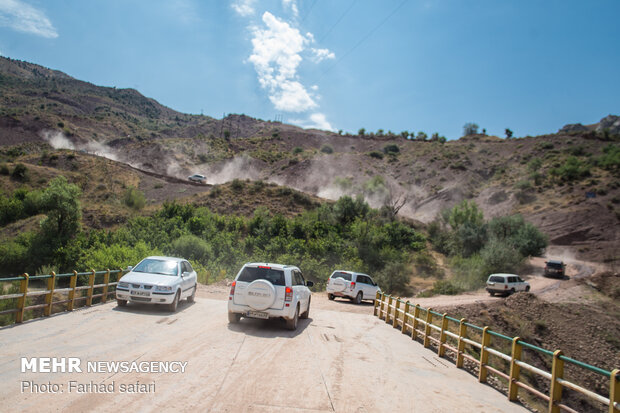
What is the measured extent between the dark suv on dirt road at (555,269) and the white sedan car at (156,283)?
132 ft

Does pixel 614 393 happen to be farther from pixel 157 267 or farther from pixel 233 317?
pixel 157 267

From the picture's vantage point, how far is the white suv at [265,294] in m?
10.8

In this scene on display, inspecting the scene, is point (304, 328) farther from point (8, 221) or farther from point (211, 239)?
point (8, 221)

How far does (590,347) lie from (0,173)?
71606 millimetres

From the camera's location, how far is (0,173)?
57594 mm

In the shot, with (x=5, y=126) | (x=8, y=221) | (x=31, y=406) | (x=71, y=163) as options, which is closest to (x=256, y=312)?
(x=31, y=406)

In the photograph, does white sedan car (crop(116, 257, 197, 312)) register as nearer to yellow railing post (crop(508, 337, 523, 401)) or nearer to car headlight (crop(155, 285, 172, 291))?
car headlight (crop(155, 285, 172, 291))

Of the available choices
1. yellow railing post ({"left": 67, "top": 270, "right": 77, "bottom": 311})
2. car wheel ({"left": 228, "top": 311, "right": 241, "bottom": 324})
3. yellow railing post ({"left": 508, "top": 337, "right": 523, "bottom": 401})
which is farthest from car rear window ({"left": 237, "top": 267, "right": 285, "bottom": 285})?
yellow railing post ({"left": 508, "top": 337, "right": 523, "bottom": 401})

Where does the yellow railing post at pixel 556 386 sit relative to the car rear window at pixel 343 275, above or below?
above

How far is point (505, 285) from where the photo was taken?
30375 mm

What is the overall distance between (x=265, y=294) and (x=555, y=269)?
4078 centimetres

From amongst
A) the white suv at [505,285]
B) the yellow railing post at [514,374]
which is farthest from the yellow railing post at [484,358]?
the white suv at [505,285]

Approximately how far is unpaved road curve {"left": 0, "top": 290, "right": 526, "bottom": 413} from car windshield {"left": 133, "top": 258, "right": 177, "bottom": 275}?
1.87 m

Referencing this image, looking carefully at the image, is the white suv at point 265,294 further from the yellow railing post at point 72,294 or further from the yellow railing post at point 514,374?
the yellow railing post at point 514,374
